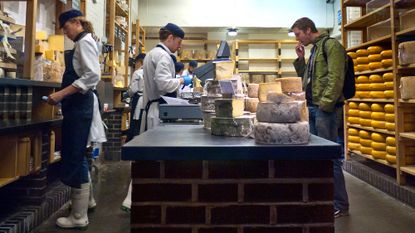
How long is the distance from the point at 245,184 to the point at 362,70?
11.8 ft

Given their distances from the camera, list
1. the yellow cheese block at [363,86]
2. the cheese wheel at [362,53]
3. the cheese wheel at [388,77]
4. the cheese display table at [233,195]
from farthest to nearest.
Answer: the cheese wheel at [362,53] → the yellow cheese block at [363,86] → the cheese wheel at [388,77] → the cheese display table at [233,195]

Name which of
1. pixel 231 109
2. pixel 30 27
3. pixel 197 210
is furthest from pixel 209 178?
pixel 30 27

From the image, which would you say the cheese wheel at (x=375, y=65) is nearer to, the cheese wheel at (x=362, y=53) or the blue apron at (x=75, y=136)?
the cheese wheel at (x=362, y=53)

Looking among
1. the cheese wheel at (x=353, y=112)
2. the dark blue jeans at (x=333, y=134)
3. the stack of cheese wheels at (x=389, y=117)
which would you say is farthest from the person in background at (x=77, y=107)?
the cheese wheel at (x=353, y=112)

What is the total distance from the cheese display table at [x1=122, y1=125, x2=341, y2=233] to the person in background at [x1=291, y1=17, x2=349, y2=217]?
1.67 metres

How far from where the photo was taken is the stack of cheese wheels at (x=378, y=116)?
3.68m

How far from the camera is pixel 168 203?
41.4 inches

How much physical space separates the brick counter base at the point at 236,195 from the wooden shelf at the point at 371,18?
10.8 feet

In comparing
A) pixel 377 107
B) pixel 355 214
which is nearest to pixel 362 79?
pixel 377 107

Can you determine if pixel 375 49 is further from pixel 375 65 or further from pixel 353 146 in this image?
pixel 353 146

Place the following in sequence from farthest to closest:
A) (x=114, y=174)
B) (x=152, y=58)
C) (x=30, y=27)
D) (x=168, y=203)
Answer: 1. (x=114, y=174)
2. (x=152, y=58)
3. (x=30, y=27)
4. (x=168, y=203)

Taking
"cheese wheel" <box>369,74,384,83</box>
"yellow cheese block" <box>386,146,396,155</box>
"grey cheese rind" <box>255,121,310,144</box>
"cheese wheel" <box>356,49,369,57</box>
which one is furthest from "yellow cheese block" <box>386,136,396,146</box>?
"grey cheese rind" <box>255,121,310,144</box>

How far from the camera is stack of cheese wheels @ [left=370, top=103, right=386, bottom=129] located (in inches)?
145

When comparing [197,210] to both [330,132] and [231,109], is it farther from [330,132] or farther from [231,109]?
[330,132]
